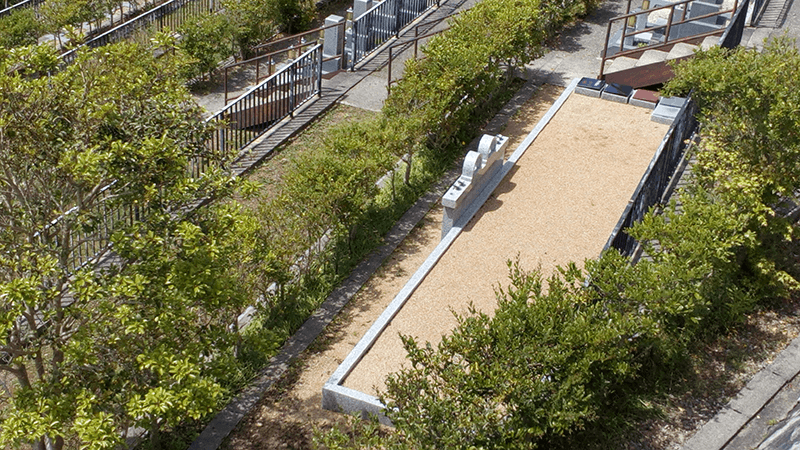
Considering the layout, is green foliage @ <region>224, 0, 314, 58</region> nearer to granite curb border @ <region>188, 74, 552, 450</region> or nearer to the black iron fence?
granite curb border @ <region>188, 74, 552, 450</region>

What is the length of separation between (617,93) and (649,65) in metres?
1.03

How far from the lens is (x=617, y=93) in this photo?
621 inches

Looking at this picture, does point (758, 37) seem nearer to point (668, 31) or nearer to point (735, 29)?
point (735, 29)

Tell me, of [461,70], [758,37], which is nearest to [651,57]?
[758,37]

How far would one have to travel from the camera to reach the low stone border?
30.8 ft

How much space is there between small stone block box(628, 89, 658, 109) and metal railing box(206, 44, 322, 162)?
5.93 meters

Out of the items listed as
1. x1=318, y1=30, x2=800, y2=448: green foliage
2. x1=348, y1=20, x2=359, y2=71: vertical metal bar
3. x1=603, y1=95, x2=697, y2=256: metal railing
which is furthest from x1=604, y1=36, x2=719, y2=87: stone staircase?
x1=348, y1=20, x2=359, y2=71: vertical metal bar

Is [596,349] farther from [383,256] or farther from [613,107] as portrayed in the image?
[613,107]

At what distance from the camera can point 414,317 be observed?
34.9 ft

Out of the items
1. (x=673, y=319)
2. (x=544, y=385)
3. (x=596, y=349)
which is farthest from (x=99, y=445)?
(x=673, y=319)

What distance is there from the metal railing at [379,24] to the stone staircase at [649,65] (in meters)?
5.25

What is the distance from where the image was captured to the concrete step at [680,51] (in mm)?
16242

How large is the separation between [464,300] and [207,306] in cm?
397

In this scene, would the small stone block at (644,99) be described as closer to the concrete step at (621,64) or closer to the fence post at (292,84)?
the concrete step at (621,64)
